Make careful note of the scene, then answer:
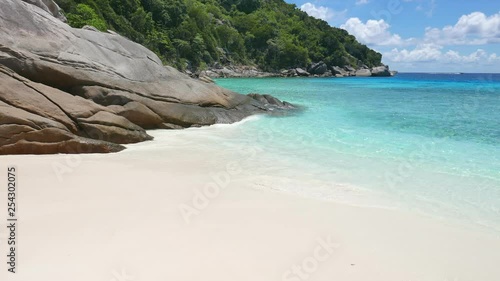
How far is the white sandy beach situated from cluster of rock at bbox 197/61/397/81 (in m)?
63.3

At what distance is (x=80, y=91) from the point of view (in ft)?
39.1

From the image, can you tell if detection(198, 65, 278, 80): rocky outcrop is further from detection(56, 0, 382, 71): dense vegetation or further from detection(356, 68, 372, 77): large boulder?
detection(356, 68, 372, 77): large boulder

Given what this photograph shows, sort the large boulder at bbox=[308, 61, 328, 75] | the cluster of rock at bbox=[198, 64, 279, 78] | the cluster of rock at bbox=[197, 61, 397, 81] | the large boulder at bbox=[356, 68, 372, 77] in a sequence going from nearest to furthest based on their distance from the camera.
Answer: the cluster of rock at bbox=[198, 64, 279, 78] < the cluster of rock at bbox=[197, 61, 397, 81] < the large boulder at bbox=[308, 61, 328, 75] < the large boulder at bbox=[356, 68, 372, 77]

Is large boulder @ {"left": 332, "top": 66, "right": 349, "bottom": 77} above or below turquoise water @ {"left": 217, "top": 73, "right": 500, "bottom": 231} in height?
above

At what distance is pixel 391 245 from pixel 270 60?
317 feet

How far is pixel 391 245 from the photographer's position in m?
4.71

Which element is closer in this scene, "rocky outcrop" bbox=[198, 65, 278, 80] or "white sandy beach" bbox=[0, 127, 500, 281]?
"white sandy beach" bbox=[0, 127, 500, 281]

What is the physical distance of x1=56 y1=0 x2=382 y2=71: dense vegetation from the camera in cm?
6331

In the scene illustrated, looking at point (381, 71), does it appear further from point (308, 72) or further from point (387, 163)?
point (387, 163)

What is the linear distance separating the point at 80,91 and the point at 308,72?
9109 cm

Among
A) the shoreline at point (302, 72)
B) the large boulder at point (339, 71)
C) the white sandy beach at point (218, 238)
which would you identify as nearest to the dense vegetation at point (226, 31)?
the shoreline at point (302, 72)

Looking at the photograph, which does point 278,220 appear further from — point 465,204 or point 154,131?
point 154,131

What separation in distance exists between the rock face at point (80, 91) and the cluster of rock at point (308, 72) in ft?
→ 177

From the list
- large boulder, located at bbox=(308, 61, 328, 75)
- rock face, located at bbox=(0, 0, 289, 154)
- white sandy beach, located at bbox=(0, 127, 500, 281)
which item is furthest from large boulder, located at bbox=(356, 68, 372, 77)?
white sandy beach, located at bbox=(0, 127, 500, 281)
